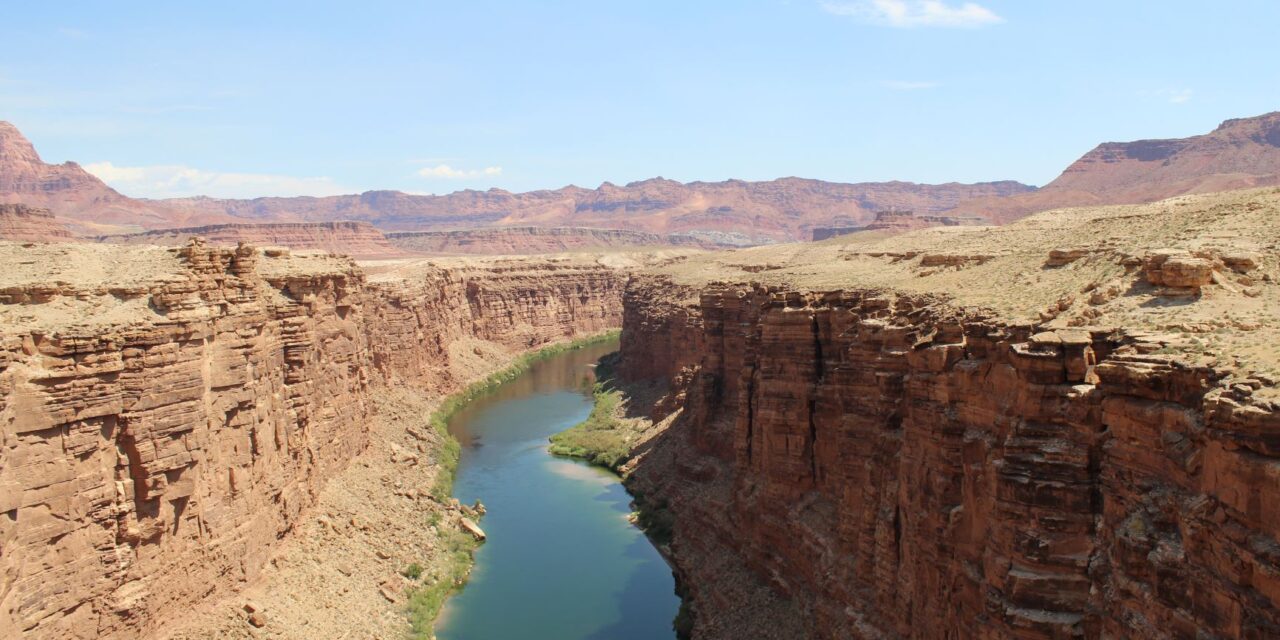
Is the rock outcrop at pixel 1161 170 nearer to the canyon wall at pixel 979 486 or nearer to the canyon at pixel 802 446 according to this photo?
A: the canyon at pixel 802 446

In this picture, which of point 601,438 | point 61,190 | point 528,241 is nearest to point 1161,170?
point 601,438

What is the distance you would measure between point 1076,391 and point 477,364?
6092cm

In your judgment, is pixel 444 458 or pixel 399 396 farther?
pixel 399 396

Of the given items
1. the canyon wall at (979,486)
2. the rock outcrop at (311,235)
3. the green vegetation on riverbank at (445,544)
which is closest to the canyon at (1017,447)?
the canyon wall at (979,486)

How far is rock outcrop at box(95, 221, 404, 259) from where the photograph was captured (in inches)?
5177

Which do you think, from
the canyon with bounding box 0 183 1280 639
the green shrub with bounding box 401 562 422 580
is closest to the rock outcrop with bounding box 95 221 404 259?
the canyon with bounding box 0 183 1280 639

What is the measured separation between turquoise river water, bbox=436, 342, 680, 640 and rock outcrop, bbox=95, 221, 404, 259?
89.7m

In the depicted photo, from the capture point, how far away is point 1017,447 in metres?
14.0

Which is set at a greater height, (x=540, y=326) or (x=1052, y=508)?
(x=1052, y=508)

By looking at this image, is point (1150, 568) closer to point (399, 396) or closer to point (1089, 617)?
point (1089, 617)

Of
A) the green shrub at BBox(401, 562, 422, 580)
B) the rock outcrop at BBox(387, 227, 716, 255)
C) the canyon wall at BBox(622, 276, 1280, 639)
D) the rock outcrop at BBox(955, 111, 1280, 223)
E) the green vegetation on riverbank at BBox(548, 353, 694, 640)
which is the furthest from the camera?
the rock outcrop at BBox(387, 227, 716, 255)

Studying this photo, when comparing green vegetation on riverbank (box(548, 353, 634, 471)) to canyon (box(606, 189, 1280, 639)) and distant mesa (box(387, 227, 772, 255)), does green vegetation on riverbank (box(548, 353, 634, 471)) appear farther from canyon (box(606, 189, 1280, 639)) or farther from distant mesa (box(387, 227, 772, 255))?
distant mesa (box(387, 227, 772, 255))

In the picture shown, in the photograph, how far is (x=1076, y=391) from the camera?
1338 centimetres

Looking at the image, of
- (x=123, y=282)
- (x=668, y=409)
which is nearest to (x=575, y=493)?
(x=668, y=409)
